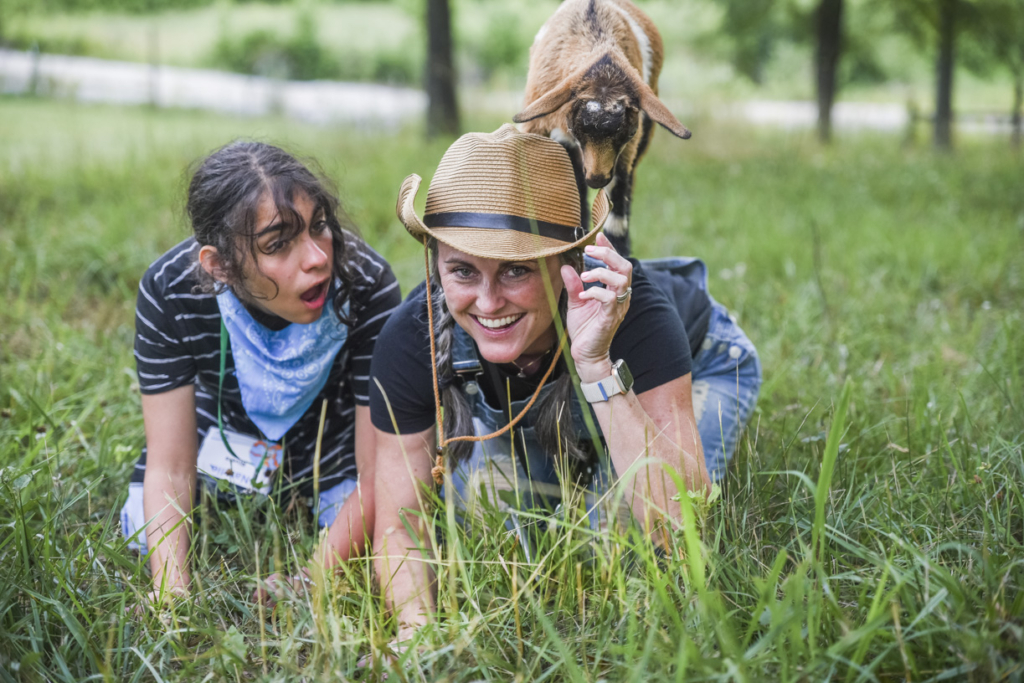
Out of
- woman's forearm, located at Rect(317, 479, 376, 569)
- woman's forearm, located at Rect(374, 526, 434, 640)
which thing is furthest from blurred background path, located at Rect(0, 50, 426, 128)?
woman's forearm, located at Rect(374, 526, 434, 640)

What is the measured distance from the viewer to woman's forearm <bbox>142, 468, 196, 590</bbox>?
2.19 metres

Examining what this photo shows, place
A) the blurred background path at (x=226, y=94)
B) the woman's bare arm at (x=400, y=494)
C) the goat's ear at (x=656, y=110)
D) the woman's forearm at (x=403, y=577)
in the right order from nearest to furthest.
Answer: the woman's forearm at (x=403, y=577) < the goat's ear at (x=656, y=110) < the woman's bare arm at (x=400, y=494) < the blurred background path at (x=226, y=94)

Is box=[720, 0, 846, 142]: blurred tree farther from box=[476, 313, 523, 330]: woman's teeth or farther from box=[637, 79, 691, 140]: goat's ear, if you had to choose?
box=[476, 313, 523, 330]: woman's teeth

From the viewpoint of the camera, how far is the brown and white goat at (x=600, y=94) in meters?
2.03

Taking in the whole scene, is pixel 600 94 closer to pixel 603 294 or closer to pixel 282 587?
pixel 603 294

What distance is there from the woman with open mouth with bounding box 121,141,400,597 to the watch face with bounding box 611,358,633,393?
31.7 inches

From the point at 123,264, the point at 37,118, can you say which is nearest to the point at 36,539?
the point at 123,264

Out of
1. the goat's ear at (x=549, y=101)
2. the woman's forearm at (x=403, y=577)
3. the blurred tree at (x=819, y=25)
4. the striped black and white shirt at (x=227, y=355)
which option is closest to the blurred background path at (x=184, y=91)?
the blurred tree at (x=819, y=25)

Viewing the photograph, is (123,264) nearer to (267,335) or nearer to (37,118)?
(267,335)

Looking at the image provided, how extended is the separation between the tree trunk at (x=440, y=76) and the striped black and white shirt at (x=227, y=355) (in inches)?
264

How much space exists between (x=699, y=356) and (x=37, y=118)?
1299cm

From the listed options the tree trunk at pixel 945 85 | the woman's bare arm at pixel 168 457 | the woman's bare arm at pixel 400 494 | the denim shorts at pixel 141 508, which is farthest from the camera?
the tree trunk at pixel 945 85

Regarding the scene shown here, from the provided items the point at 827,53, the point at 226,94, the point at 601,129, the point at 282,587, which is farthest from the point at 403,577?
the point at 226,94

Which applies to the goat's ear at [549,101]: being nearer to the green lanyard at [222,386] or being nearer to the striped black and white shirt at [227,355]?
the striped black and white shirt at [227,355]
